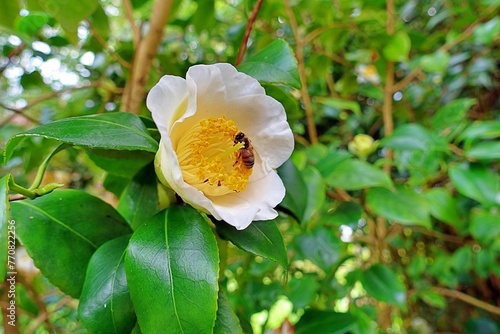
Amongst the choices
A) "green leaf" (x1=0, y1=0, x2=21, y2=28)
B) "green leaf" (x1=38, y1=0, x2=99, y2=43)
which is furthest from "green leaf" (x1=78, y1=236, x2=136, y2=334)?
"green leaf" (x1=0, y1=0, x2=21, y2=28)

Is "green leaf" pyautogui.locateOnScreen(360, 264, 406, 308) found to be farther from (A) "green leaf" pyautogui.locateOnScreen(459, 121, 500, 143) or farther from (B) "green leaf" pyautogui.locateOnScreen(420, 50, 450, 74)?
(B) "green leaf" pyautogui.locateOnScreen(420, 50, 450, 74)

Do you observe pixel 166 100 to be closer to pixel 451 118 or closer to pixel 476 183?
pixel 476 183

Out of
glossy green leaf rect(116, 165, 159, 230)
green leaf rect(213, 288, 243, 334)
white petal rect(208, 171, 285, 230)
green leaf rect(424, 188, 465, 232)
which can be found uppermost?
white petal rect(208, 171, 285, 230)

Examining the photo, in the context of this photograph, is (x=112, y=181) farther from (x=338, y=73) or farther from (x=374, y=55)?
(x=338, y=73)

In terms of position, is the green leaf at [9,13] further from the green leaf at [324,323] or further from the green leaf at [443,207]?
the green leaf at [443,207]

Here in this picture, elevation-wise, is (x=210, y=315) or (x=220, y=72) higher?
(x=220, y=72)

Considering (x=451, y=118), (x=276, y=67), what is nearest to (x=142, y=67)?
(x=276, y=67)

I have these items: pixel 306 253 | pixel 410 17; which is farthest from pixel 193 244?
pixel 410 17
